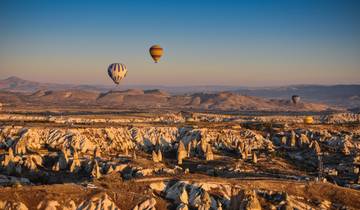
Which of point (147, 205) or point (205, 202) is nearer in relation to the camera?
point (147, 205)

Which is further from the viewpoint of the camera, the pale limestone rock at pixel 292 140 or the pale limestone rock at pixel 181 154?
the pale limestone rock at pixel 292 140

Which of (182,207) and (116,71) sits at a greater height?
(116,71)

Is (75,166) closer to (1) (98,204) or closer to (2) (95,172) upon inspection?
(2) (95,172)

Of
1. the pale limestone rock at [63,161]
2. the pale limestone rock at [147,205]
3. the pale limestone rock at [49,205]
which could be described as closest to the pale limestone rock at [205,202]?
the pale limestone rock at [147,205]

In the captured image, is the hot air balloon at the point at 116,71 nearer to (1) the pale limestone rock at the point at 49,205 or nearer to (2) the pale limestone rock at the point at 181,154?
(2) the pale limestone rock at the point at 181,154

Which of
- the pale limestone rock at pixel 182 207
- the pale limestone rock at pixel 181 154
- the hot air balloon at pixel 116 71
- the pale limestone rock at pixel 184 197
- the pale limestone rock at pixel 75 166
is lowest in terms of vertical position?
the pale limestone rock at pixel 181 154

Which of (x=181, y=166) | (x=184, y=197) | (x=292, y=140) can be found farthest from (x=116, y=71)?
(x=184, y=197)

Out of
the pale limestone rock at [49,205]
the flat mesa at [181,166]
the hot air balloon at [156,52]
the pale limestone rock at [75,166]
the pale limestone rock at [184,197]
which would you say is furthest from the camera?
the hot air balloon at [156,52]

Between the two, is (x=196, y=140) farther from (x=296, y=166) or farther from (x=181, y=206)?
(x=181, y=206)
